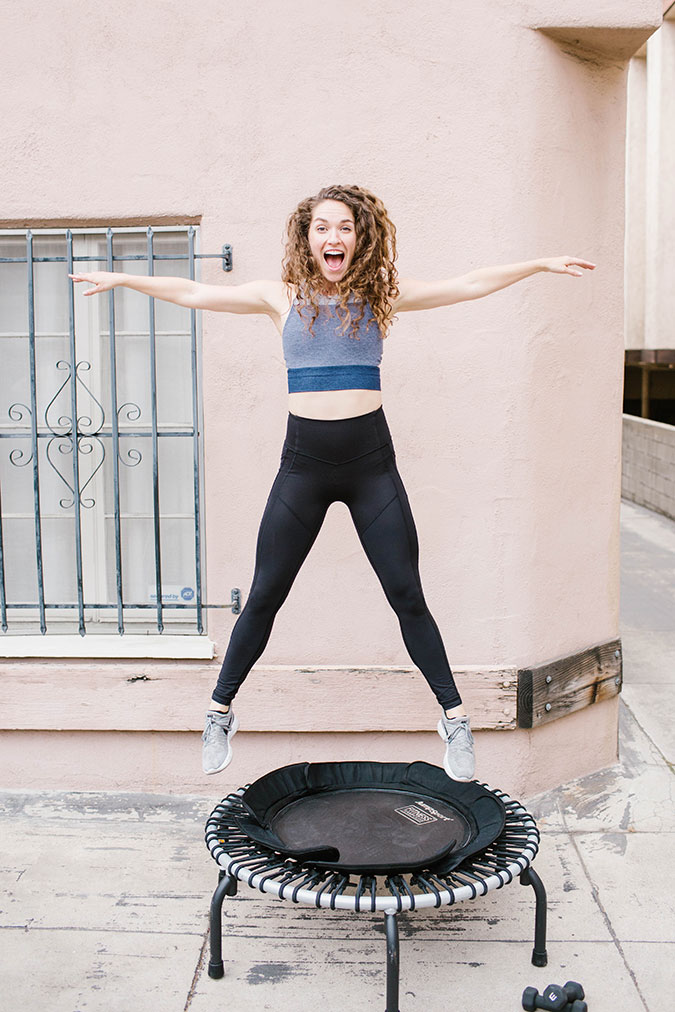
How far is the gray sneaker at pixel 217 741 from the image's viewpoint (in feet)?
11.1

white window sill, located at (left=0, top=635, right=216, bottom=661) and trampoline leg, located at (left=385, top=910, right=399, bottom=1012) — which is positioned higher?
white window sill, located at (left=0, top=635, right=216, bottom=661)

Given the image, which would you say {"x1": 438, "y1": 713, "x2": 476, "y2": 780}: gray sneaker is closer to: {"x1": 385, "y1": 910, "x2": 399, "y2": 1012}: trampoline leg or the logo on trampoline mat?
the logo on trampoline mat

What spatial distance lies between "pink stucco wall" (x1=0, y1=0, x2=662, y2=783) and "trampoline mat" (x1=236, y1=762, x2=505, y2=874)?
555mm

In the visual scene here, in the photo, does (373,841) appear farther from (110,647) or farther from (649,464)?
(649,464)

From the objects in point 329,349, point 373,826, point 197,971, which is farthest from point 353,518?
point 197,971

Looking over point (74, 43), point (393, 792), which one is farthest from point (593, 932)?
point (74, 43)

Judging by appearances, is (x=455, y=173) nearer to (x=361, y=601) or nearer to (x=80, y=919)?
(x=361, y=601)

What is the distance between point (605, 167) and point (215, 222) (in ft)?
5.44

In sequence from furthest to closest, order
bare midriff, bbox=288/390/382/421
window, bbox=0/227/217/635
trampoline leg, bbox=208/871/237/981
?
window, bbox=0/227/217/635, bare midriff, bbox=288/390/382/421, trampoline leg, bbox=208/871/237/981

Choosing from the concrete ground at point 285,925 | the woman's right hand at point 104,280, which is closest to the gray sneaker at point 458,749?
the concrete ground at point 285,925

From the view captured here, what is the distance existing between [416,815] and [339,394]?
4.78 feet

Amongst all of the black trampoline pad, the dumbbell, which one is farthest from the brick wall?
the dumbbell

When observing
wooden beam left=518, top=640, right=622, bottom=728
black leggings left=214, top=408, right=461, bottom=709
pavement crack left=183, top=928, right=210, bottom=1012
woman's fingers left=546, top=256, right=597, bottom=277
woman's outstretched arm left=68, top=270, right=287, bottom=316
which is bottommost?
pavement crack left=183, top=928, right=210, bottom=1012

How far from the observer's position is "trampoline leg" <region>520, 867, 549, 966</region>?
306cm
